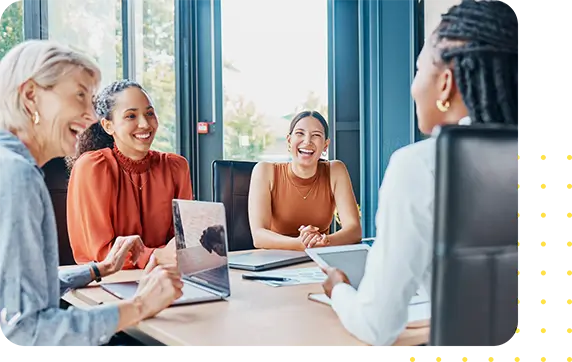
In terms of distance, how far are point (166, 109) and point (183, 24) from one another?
0.49 m

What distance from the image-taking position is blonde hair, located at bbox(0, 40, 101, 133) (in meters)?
0.95

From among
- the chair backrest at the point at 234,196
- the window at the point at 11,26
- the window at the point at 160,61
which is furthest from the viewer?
the window at the point at 160,61

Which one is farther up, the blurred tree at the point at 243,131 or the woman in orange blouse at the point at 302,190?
the blurred tree at the point at 243,131

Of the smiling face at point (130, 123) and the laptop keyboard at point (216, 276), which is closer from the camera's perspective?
the laptop keyboard at point (216, 276)

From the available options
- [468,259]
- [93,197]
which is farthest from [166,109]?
[468,259]

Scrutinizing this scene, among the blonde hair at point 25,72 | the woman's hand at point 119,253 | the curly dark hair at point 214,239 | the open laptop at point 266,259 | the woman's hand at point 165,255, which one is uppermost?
the blonde hair at point 25,72

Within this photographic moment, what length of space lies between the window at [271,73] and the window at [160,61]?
307 millimetres

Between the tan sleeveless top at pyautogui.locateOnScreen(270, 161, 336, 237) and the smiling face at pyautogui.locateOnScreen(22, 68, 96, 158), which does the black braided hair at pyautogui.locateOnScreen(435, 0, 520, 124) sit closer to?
the smiling face at pyautogui.locateOnScreen(22, 68, 96, 158)

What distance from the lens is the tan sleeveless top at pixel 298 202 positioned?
2320mm

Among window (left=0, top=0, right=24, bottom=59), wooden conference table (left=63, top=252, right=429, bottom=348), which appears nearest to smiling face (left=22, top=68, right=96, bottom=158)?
wooden conference table (left=63, top=252, right=429, bottom=348)

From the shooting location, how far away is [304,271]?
5.32 ft

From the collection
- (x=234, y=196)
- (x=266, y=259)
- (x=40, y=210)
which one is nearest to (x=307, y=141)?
(x=234, y=196)

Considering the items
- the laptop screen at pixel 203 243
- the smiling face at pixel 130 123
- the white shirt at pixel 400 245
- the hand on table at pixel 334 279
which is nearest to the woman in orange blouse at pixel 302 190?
the smiling face at pixel 130 123

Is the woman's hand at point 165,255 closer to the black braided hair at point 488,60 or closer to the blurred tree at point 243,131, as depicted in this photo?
the black braided hair at point 488,60
